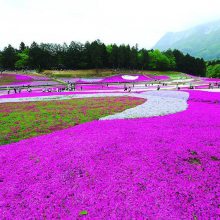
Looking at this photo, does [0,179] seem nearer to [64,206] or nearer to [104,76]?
[64,206]

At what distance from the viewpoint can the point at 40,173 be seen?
9.09 m

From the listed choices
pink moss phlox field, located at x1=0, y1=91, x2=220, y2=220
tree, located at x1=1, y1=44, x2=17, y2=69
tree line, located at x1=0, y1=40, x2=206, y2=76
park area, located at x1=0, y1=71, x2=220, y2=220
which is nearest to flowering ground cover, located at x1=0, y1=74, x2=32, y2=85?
tree line, located at x1=0, y1=40, x2=206, y2=76

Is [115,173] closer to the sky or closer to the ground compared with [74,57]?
closer to the ground

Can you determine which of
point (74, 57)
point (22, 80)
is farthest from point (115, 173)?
point (74, 57)

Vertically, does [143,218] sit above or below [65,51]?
below

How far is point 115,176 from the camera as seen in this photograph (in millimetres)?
8562

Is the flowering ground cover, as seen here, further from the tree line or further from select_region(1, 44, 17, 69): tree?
select_region(1, 44, 17, 69): tree

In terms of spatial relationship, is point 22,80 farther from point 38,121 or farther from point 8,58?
point 38,121

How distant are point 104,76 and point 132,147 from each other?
3069 inches

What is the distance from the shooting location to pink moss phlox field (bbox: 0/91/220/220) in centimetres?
685

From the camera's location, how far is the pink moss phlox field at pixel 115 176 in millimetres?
6848

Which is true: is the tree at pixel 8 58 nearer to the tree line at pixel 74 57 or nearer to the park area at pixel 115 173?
the tree line at pixel 74 57

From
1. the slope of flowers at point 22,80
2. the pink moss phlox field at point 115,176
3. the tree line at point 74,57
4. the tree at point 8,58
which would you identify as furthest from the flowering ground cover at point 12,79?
the pink moss phlox field at point 115,176

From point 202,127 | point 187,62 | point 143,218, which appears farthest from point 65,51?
point 143,218
